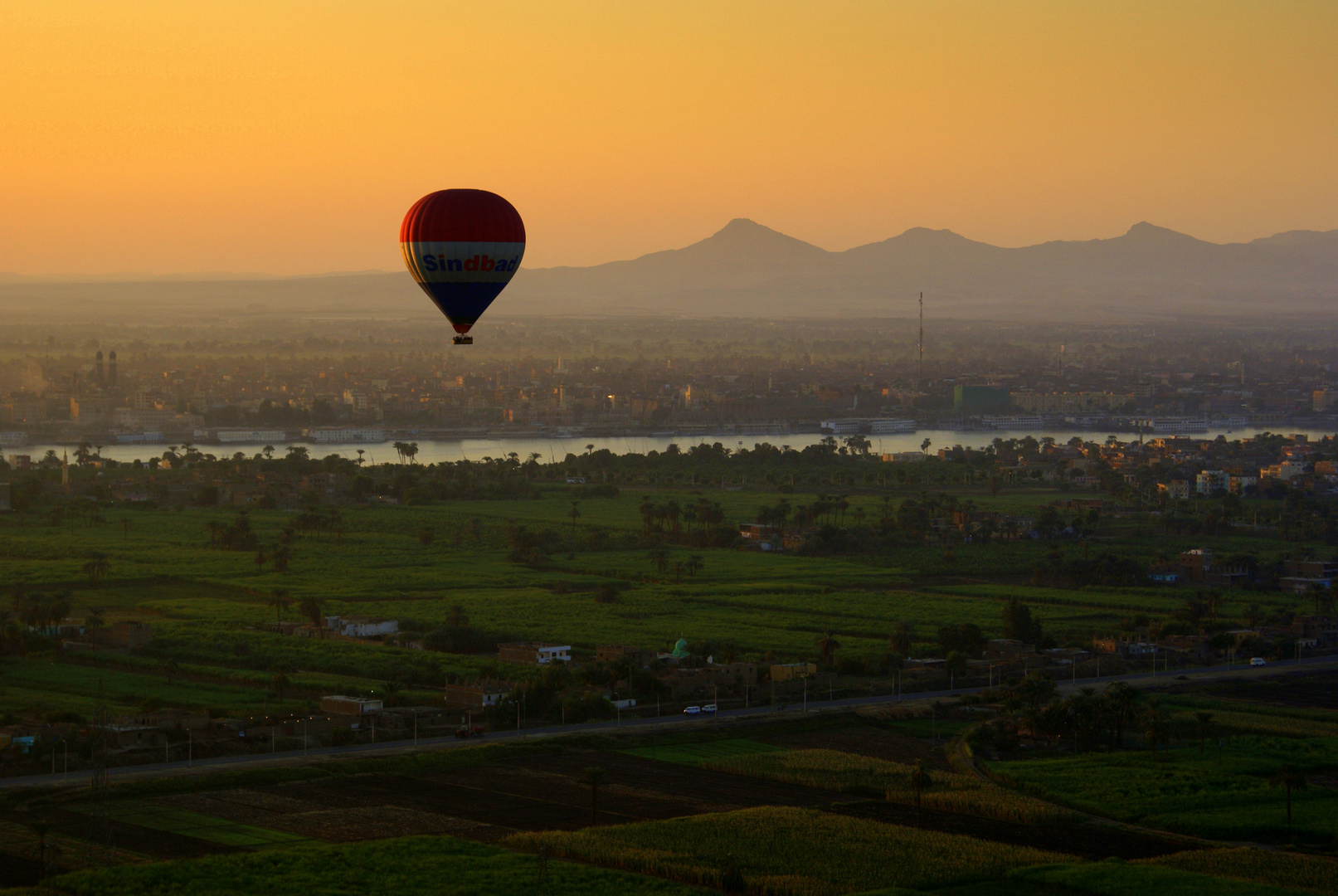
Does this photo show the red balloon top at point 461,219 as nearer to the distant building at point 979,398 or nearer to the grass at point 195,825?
the grass at point 195,825

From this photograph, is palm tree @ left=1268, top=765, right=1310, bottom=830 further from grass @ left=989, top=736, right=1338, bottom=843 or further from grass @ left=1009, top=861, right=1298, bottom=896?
grass @ left=1009, top=861, right=1298, bottom=896

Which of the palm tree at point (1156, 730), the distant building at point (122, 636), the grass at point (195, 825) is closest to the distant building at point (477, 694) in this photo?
the grass at point (195, 825)

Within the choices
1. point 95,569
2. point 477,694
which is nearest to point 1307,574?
point 477,694

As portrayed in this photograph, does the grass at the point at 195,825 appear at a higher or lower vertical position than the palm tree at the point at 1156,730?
lower

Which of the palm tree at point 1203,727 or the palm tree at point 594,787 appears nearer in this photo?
the palm tree at point 594,787

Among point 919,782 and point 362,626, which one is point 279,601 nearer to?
point 362,626

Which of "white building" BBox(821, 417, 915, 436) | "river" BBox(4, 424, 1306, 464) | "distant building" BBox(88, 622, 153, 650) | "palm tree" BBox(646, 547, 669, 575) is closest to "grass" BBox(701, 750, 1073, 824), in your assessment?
"distant building" BBox(88, 622, 153, 650)
